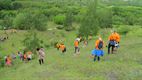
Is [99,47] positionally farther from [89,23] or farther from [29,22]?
[29,22]

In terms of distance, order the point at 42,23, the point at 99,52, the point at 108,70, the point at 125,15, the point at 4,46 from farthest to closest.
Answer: the point at 125,15, the point at 42,23, the point at 4,46, the point at 99,52, the point at 108,70

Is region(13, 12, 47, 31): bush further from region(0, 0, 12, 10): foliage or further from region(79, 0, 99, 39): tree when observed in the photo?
region(0, 0, 12, 10): foliage

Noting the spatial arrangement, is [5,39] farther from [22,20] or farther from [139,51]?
[139,51]

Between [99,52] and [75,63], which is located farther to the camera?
[75,63]

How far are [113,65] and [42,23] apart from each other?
73573mm

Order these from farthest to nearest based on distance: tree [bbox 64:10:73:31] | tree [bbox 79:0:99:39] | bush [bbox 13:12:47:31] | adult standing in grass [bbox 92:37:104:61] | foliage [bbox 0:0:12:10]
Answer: foliage [bbox 0:0:12:10] < tree [bbox 64:10:73:31] < bush [bbox 13:12:47:31] < tree [bbox 79:0:99:39] < adult standing in grass [bbox 92:37:104:61]

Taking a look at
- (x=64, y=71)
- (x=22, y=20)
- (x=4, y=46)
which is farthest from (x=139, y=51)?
(x=22, y=20)

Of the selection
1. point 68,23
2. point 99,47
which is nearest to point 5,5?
point 68,23

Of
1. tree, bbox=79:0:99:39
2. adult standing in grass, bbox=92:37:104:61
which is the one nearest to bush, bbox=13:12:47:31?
tree, bbox=79:0:99:39

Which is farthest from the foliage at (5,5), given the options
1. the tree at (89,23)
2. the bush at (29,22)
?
the tree at (89,23)

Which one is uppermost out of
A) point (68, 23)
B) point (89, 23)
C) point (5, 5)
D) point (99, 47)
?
point (99, 47)

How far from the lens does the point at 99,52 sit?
33.9 m

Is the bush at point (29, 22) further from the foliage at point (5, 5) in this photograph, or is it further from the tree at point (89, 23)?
the foliage at point (5, 5)

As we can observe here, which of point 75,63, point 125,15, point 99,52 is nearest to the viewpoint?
point 99,52
